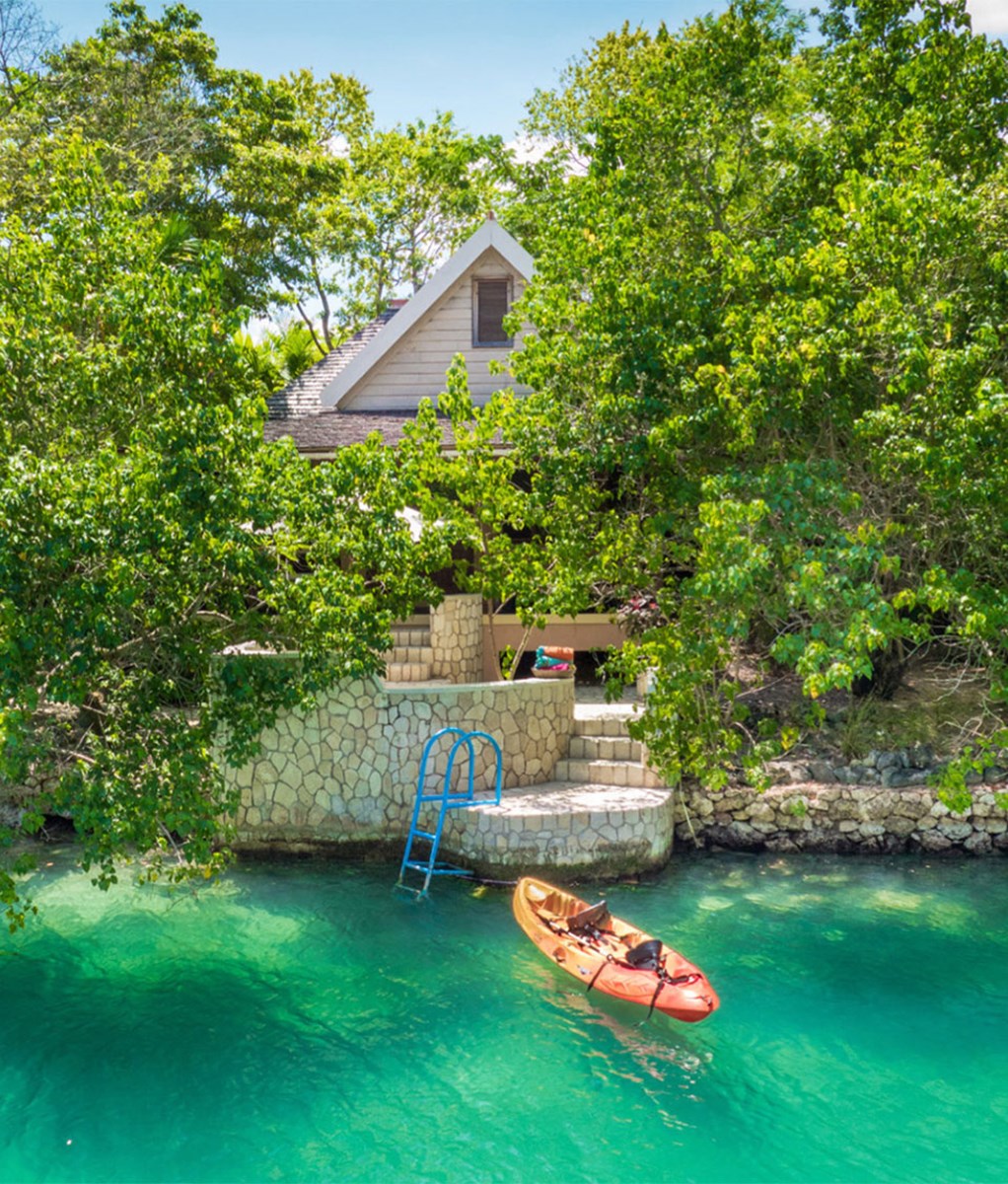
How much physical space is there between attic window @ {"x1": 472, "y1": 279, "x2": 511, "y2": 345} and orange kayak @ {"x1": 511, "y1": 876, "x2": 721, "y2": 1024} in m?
11.5

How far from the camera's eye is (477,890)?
43.4 ft

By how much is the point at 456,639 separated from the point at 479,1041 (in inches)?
335

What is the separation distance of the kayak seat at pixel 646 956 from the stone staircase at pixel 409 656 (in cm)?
748

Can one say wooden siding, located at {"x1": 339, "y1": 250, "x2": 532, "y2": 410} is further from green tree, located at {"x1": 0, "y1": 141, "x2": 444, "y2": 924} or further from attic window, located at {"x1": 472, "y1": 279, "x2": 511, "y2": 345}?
green tree, located at {"x1": 0, "y1": 141, "x2": 444, "y2": 924}

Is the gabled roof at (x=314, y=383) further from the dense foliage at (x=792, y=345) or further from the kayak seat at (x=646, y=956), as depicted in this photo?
the kayak seat at (x=646, y=956)

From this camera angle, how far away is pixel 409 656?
17375 mm

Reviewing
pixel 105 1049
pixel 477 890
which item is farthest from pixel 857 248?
pixel 105 1049

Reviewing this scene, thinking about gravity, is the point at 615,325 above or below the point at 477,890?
above

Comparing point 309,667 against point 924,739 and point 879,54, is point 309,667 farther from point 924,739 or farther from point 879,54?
point 879,54

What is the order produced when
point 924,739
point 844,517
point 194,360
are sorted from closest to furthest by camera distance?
point 194,360 → point 844,517 → point 924,739

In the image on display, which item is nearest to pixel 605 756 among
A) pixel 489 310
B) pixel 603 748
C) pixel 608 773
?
pixel 603 748

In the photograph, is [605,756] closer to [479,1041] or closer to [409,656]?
[409,656]

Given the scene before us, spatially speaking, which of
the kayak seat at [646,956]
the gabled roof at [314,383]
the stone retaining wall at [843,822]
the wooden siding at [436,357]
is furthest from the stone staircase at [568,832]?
the gabled roof at [314,383]

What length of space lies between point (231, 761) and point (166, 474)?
3470mm
